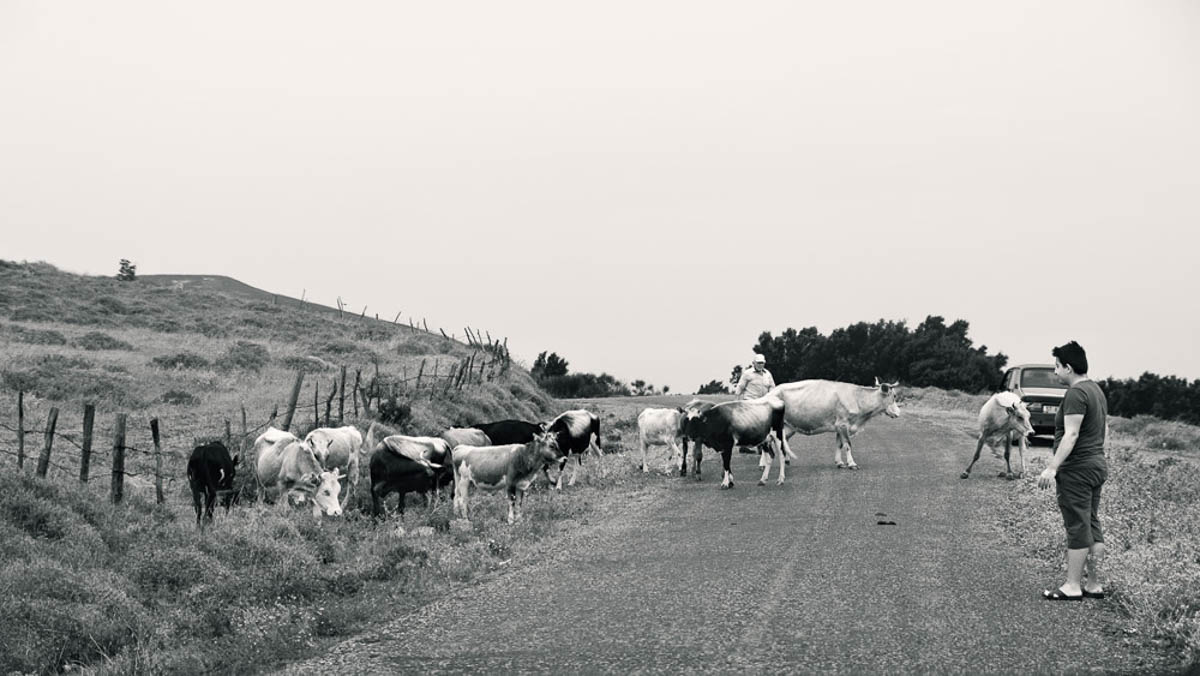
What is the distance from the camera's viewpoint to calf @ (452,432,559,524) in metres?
15.4

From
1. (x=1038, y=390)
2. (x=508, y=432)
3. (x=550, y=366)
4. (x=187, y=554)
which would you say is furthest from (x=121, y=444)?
(x=550, y=366)

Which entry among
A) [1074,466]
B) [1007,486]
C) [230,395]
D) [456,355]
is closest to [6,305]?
[456,355]

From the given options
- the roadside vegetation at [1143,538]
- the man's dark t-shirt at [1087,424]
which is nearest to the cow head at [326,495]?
the roadside vegetation at [1143,538]

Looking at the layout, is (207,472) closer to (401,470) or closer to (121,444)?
(121,444)

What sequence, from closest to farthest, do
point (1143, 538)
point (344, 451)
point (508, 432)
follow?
point (1143, 538) → point (344, 451) → point (508, 432)

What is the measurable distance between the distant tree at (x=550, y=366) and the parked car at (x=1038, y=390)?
47465 mm

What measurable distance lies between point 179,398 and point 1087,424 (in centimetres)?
2602

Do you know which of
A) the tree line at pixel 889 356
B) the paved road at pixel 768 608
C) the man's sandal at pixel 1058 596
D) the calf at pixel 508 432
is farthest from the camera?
the tree line at pixel 889 356

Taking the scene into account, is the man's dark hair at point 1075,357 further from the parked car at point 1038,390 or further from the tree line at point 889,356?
the tree line at point 889,356

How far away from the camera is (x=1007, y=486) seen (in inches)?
665

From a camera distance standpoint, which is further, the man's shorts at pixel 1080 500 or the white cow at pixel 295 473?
the white cow at pixel 295 473

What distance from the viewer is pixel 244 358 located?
40.0 meters

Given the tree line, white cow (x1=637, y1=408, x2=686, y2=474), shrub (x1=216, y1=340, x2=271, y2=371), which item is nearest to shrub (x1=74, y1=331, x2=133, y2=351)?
shrub (x1=216, y1=340, x2=271, y2=371)

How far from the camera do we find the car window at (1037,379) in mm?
25891
